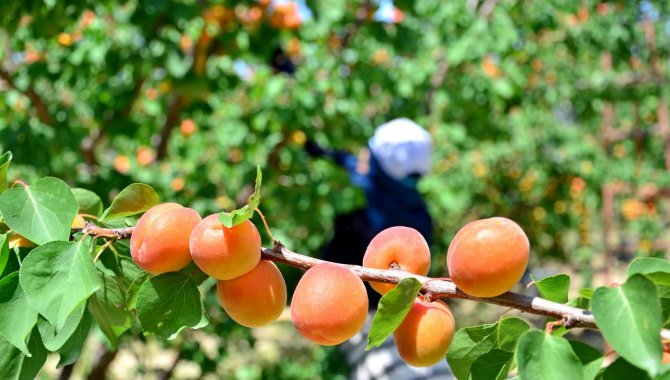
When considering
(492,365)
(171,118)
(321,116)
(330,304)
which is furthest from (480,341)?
(171,118)

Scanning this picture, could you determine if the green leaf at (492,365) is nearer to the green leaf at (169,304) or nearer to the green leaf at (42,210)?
the green leaf at (169,304)

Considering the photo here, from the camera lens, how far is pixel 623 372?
20.2 inches

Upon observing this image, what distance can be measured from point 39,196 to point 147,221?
0.10 metres

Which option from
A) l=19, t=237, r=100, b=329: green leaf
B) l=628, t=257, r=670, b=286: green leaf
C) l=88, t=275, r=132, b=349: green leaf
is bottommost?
l=88, t=275, r=132, b=349: green leaf

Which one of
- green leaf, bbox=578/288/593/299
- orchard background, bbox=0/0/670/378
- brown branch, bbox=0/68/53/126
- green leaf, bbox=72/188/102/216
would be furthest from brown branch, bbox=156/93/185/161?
green leaf, bbox=578/288/593/299

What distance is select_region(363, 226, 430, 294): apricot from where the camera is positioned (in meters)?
0.60

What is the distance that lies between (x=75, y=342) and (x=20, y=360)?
0.16ft

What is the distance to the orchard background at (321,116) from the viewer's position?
1973mm

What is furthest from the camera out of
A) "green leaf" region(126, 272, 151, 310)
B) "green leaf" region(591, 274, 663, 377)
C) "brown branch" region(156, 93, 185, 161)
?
"brown branch" region(156, 93, 185, 161)

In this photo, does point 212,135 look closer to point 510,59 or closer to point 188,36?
point 188,36

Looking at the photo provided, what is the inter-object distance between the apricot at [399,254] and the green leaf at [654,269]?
168 millimetres

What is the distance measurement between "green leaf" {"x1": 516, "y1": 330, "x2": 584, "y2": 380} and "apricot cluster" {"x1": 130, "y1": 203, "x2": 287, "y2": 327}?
0.22 m

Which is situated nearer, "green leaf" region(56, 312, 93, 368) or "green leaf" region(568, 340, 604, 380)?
"green leaf" region(568, 340, 604, 380)

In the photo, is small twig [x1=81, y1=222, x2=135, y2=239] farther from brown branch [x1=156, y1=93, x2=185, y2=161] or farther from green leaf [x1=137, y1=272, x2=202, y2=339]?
brown branch [x1=156, y1=93, x2=185, y2=161]
